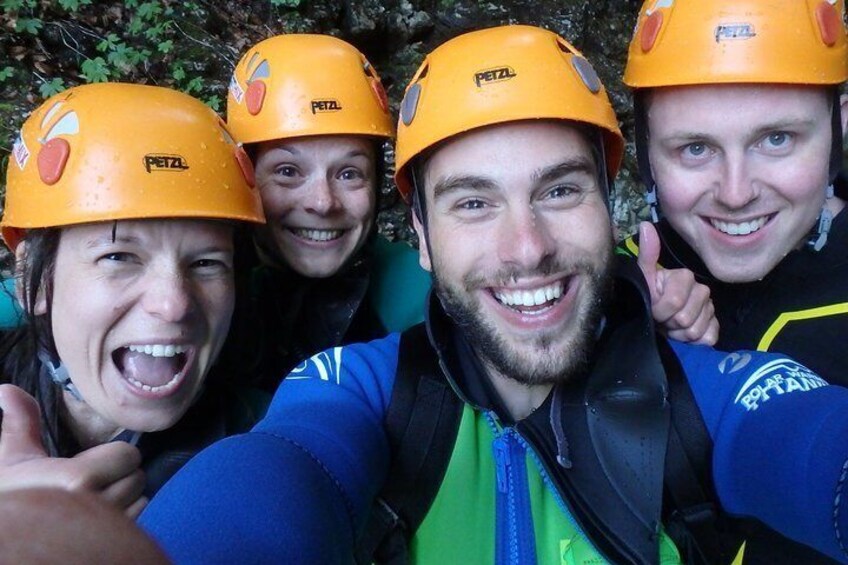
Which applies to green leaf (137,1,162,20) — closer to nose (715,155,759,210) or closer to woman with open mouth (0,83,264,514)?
woman with open mouth (0,83,264,514)

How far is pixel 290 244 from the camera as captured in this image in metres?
3.70

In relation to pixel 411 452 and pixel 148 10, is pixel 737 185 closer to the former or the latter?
pixel 411 452

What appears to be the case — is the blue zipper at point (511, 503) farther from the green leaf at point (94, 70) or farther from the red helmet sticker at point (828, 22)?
the green leaf at point (94, 70)

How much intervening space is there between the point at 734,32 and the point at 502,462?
229 centimetres

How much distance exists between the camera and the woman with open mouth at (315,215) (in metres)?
3.64

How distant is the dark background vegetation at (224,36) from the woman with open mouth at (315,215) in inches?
129

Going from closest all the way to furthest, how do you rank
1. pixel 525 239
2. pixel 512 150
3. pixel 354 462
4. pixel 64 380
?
pixel 354 462
pixel 525 239
pixel 512 150
pixel 64 380

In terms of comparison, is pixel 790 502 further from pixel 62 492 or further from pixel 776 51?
pixel 776 51

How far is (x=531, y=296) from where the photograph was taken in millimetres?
2191

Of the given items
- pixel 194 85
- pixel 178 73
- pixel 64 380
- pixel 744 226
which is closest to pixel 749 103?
pixel 744 226

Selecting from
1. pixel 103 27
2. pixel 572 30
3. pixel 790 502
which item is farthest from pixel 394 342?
pixel 572 30

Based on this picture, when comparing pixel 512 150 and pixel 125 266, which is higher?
pixel 512 150

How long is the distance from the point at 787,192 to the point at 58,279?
3.04 metres

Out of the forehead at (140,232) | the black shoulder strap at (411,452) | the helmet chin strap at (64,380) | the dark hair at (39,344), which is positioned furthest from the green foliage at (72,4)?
the black shoulder strap at (411,452)
